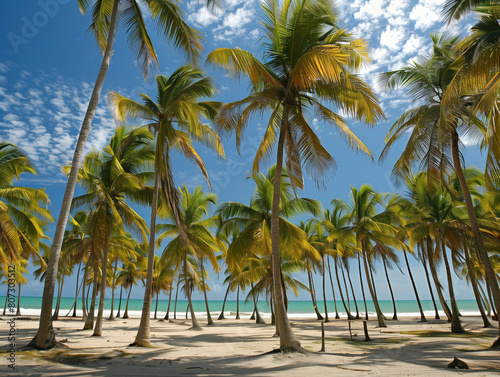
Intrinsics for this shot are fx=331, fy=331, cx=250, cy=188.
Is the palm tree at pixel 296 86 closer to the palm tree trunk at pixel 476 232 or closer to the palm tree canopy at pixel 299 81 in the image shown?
the palm tree canopy at pixel 299 81

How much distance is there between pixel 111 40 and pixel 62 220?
5.09m

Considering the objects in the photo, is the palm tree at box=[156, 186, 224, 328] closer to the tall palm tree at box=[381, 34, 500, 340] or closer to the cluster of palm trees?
the cluster of palm trees

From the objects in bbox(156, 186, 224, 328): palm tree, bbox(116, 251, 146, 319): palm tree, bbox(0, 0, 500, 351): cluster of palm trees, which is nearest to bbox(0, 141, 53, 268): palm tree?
bbox(0, 0, 500, 351): cluster of palm trees

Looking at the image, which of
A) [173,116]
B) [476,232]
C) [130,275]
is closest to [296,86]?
[173,116]

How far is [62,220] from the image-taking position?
27.1 ft

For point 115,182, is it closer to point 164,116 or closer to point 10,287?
point 164,116

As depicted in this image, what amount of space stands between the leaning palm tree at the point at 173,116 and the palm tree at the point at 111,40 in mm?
1289

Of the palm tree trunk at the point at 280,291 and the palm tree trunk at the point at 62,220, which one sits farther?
the palm tree trunk at the point at 62,220

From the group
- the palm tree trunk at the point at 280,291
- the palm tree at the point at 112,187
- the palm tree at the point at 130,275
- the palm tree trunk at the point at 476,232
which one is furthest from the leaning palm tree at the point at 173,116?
the palm tree at the point at 130,275

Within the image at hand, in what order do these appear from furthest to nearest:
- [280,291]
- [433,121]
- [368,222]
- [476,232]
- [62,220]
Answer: [368,222] < [433,121] < [476,232] < [62,220] < [280,291]

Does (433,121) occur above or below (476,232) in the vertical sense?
above

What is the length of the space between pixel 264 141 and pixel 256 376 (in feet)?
21.5

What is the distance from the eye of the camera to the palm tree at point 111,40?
8125 mm

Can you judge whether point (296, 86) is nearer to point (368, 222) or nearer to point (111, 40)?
point (111, 40)
